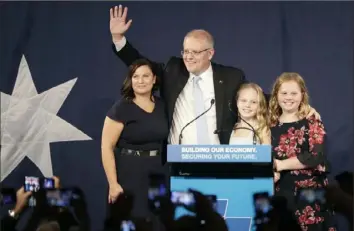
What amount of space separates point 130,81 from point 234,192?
1.20m

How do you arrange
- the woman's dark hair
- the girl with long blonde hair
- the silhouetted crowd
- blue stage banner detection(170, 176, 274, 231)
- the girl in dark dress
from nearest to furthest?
blue stage banner detection(170, 176, 274, 231)
the silhouetted crowd
the girl in dark dress
the girl with long blonde hair
the woman's dark hair

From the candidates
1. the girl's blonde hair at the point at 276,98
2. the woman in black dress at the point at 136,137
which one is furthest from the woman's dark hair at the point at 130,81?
the girl's blonde hair at the point at 276,98

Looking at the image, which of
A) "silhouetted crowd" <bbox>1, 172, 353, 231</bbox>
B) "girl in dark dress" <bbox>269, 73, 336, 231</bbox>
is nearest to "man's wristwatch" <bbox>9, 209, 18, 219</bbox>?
"silhouetted crowd" <bbox>1, 172, 353, 231</bbox>

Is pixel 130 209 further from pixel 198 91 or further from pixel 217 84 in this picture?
pixel 217 84

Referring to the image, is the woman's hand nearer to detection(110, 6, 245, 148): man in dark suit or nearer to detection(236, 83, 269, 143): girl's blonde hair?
detection(110, 6, 245, 148): man in dark suit

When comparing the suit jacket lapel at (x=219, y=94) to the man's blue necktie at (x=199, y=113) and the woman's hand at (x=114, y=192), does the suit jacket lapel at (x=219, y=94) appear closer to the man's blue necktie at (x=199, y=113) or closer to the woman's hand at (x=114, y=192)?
the man's blue necktie at (x=199, y=113)

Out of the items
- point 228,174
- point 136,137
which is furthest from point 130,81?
point 228,174

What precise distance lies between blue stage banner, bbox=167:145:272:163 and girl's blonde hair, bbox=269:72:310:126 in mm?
442

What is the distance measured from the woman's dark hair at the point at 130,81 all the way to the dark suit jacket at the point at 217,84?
0.04 m

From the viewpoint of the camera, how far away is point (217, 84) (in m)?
4.02

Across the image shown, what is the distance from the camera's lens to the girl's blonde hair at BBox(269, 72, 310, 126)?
12.8 feet

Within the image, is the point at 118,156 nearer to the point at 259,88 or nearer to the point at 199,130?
the point at 199,130

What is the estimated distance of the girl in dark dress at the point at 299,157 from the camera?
12.3 feet

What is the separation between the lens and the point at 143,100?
3973 mm
